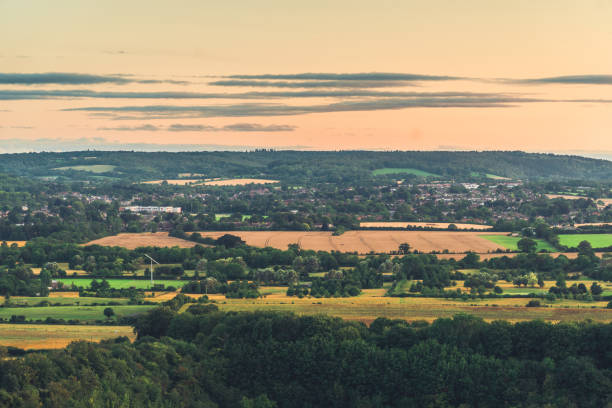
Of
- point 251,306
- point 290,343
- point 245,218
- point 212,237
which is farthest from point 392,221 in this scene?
point 290,343

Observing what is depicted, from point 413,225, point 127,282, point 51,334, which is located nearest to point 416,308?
point 51,334

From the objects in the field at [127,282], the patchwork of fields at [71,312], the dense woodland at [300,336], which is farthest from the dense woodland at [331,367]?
the field at [127,282]

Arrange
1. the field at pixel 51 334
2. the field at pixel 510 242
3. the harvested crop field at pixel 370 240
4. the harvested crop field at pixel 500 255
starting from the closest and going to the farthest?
the field at pixel 51 334
the harvested crop field at pixel 500 255
the field at pixel 510 242
the harvested crop field at pixel 370 240

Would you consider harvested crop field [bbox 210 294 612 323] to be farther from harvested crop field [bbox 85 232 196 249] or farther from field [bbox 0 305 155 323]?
harvested crop field [bbox 85 232 196 249]

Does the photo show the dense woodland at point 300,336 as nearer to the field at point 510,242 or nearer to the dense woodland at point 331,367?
the dense woodland at point 331,367

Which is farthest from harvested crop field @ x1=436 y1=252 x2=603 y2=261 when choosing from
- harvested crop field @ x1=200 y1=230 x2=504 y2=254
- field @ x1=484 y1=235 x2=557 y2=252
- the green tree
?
the green tree

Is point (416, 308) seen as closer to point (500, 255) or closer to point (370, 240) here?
point (500, 255)

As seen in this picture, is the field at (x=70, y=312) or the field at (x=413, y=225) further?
the field at (x=413, y=225)
